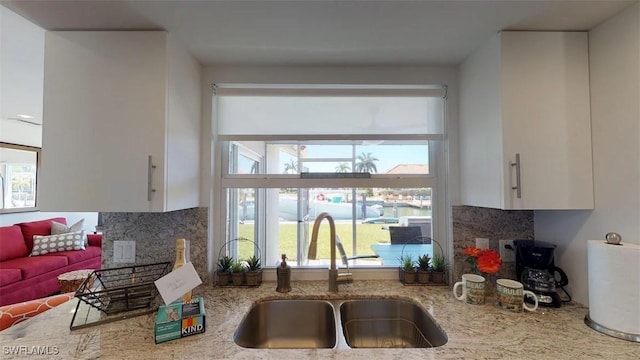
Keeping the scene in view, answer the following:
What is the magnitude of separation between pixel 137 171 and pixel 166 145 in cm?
16

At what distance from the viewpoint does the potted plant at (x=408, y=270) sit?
1.60 metres

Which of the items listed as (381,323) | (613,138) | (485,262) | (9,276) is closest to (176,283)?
(381,323)

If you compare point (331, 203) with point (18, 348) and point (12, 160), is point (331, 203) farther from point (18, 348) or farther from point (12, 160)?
point (12, 160)

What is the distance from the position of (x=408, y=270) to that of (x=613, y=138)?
1093mm

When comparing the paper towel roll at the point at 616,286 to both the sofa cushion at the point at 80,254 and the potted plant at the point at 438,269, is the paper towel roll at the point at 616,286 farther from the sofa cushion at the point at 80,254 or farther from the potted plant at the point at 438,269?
the sofa cushion at the point at 80,254

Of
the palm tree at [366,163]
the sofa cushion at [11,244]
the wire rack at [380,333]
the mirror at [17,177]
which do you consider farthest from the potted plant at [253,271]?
the mirror at [17,177]

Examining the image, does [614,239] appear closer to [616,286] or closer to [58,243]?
[616,286]

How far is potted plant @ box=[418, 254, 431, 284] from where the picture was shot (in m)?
1.59

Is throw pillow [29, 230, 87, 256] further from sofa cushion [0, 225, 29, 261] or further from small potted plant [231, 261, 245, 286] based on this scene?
small potted plant [231, 261, 245, 286]

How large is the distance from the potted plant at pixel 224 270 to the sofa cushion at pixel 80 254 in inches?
143

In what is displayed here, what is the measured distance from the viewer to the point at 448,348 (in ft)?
3.20

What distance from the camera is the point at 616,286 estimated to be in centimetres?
103

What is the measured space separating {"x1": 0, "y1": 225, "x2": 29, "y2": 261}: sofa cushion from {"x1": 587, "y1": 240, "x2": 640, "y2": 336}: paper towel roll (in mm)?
5506

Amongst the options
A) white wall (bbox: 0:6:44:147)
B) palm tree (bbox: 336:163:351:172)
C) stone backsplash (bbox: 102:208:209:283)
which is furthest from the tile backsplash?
white wall (bbox: 0:6:44:147)
